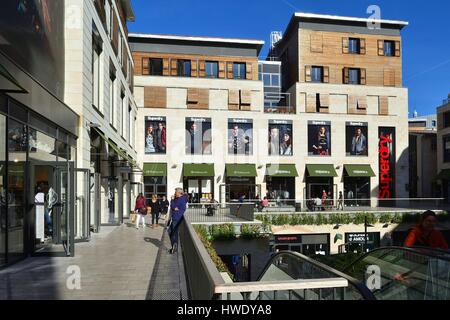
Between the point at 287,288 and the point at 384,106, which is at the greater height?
the point at 384,106

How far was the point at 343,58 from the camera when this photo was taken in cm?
4191

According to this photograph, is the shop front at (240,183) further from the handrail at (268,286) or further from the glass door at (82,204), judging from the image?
the handrail at (268,286)

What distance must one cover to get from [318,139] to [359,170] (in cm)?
493

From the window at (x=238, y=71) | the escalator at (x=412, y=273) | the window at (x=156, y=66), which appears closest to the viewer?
the escalator at (x=412, y=273)

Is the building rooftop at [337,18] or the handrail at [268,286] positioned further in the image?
the building rooftop at [337,18]

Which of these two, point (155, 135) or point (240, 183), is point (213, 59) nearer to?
point (155, 135)

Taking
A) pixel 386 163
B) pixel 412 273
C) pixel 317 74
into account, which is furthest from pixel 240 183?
pixel 412 273

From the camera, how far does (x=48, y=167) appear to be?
40.1 feet

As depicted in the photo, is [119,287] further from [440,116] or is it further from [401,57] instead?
[440,116]

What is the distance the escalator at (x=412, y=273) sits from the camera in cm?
500

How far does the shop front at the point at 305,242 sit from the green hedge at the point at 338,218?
3.02ft

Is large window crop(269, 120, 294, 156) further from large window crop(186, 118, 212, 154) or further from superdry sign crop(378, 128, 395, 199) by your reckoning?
superdry sign crop(378, 128, 395, 199)

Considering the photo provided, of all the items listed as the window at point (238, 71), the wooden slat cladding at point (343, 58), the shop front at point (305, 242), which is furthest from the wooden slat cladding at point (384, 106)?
the shop front at point (305, 242)
